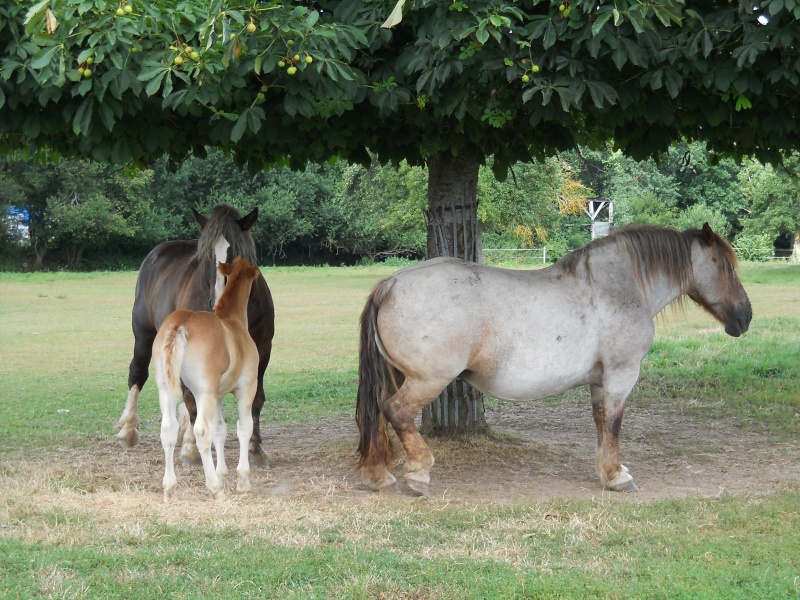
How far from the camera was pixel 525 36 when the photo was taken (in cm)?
564

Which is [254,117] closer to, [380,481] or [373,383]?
[373,383]

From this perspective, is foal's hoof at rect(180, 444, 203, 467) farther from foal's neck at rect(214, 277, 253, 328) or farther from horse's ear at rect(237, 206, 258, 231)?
horse's ear at rect(237, 206, 258, 231)

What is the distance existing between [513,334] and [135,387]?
4095 millimetres

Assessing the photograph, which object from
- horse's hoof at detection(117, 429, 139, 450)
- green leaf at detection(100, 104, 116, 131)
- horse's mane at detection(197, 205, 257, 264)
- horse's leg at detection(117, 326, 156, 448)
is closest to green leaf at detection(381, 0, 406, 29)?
green leaf at detection(100, 104, 116, 131)

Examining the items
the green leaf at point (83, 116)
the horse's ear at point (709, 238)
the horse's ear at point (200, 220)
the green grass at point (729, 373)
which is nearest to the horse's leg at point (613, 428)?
the green grass at point (729, 373)

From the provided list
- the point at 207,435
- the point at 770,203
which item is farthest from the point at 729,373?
the point at 770,203

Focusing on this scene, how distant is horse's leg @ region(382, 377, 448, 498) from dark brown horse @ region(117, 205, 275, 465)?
1.67 m

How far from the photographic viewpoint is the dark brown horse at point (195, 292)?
7039mm

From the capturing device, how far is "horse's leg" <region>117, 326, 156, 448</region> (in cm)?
845

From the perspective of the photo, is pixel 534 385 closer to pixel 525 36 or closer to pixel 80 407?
pixel 525 36

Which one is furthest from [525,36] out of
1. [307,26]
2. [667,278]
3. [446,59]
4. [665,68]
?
[667,278]

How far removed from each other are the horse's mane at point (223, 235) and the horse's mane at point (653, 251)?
247 centimetres

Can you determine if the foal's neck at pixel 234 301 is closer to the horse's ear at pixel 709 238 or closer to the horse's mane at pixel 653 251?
the horse's mane at pixel 653 251

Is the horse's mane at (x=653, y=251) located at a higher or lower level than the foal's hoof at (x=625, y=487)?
higher
